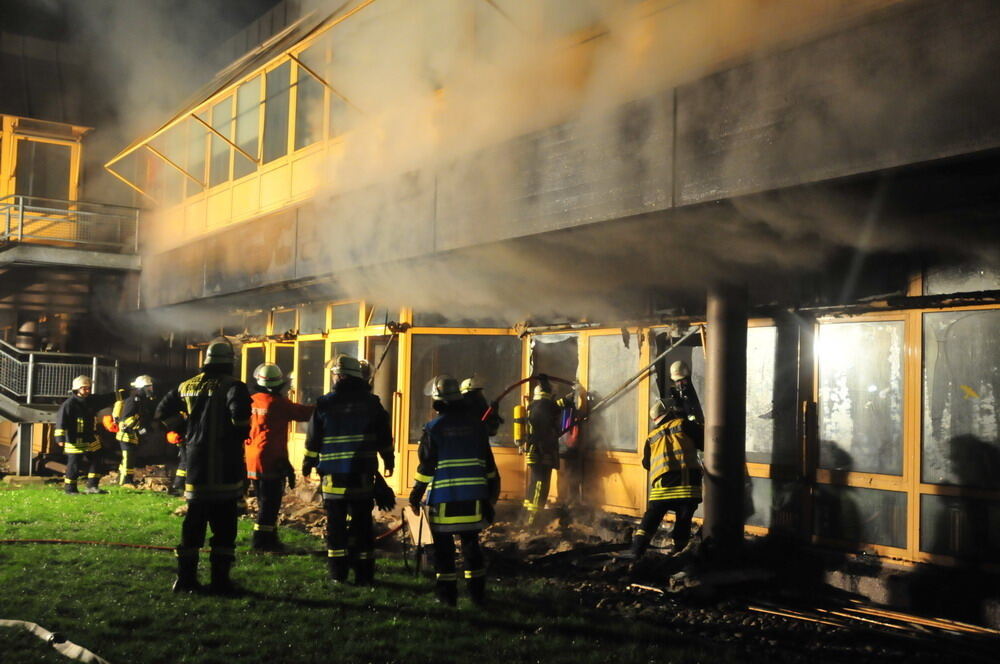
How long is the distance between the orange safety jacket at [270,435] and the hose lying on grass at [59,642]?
2.69m

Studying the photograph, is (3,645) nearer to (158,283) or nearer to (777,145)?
(777,145)

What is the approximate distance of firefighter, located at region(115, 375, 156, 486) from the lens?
1214 centimetres

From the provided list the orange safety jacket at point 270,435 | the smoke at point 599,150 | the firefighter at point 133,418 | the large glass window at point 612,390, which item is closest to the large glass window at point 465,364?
the smoke at point 599,150

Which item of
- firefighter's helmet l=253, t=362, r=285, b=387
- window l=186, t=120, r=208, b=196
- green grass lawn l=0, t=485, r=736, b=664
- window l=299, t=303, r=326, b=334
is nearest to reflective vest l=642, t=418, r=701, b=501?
green grass lawn l=0, t=485, r=736, b=664

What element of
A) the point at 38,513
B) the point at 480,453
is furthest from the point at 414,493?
the point at 38,513

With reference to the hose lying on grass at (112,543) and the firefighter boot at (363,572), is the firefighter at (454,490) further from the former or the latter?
the hose lying on grass at (112,543)

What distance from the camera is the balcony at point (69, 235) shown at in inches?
612

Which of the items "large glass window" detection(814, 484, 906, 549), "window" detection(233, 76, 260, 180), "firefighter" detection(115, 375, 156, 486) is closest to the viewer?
"large glass window" detection(814, 484, 906, 549)

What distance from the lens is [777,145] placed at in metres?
5.41

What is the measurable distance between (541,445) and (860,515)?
11.0 ft

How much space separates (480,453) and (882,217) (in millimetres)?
3652

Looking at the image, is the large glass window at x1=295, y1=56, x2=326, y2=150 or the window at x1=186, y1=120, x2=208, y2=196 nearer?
the large glass window at x1=295, y1=56, x2=326, y2=150

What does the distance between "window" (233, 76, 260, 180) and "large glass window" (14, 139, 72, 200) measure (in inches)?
278

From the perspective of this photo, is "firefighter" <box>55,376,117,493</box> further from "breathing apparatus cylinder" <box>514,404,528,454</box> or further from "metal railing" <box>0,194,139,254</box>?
"breathing apparatus cylinder" <box>514,404,528,454</box>
